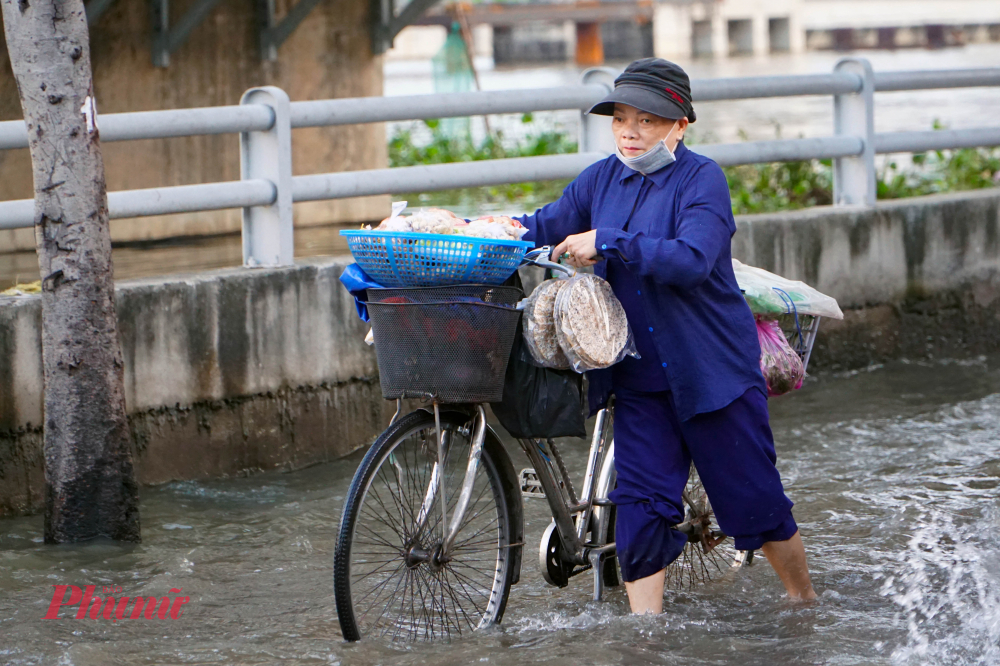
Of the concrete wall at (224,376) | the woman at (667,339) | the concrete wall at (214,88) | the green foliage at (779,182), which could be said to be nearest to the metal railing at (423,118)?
the concrete wall at (224,376)

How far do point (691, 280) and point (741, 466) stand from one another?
65 centimetres

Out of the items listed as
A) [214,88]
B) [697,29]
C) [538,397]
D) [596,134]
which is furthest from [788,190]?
[697,29]

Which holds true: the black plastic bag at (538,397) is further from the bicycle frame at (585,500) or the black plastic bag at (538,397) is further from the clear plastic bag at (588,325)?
the bicycle frame at (585,500)

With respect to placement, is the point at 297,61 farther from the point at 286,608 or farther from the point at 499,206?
the point at 286,608

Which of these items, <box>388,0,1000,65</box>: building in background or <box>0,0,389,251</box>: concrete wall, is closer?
<box>0,0,389,251</box>: concrete wall

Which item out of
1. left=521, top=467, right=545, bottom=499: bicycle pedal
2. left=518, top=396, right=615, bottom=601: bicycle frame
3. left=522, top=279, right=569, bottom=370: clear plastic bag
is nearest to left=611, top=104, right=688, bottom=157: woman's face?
left=522, top=279, right=569, bottom=370: clear plastic bag

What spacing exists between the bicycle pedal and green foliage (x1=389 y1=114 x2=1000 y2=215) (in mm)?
5033

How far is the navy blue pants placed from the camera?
381cm

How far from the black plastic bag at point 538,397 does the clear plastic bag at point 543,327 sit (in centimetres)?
4

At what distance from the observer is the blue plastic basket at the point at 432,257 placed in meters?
3.42

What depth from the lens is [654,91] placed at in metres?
3.65

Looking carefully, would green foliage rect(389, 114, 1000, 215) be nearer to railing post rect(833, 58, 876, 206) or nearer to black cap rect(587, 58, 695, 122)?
railing post rect(833, 58, 876, 206)

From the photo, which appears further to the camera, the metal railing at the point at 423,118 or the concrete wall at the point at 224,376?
the metal railing at the point at 423,118

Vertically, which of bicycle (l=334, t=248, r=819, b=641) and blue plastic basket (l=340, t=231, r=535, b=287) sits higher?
blue plastic basket (l=340, t=231, r=535, b=287)
